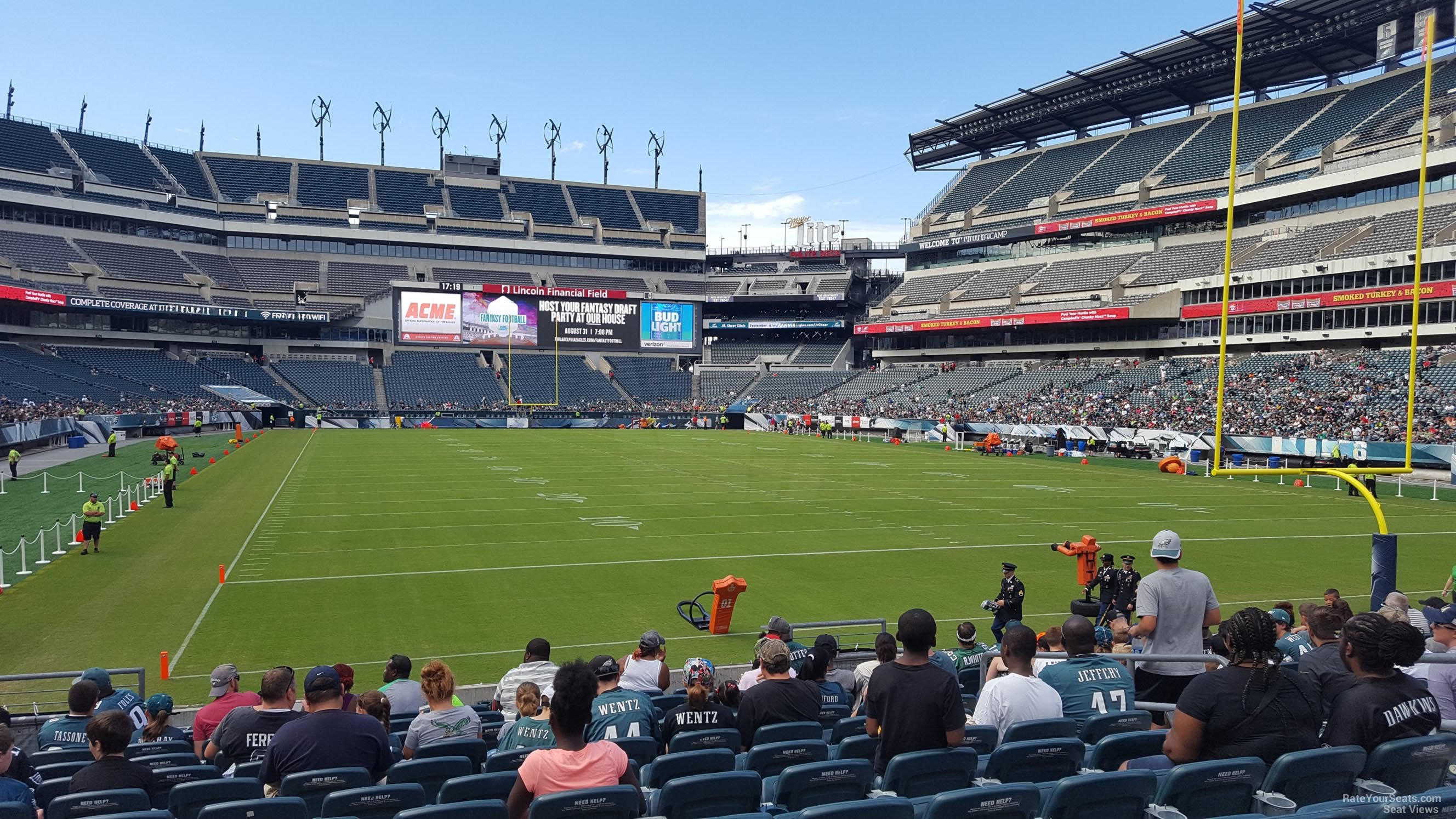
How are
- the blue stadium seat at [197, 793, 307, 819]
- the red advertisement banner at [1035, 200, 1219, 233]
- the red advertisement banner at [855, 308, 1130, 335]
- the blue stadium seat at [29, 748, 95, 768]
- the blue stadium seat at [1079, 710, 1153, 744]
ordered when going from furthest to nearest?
the red advertisement banner at [855, 308, 1130, 335], the red advertisement banner at [1035, 200, 1219, 233], the blue stadium seat at [29, 748, 95, 768], the blue stadium seat at [1079, 710, 1153, 744], the blue stadium seat at [197, 793, 307, 819]

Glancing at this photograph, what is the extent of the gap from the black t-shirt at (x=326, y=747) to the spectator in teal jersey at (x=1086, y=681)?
14.0 ft

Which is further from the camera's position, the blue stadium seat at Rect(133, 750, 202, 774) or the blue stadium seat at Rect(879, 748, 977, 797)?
the blue stadium seat at Rect(133, 750, 202, 774)

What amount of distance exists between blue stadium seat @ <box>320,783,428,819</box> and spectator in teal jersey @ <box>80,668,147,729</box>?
12.4 feet

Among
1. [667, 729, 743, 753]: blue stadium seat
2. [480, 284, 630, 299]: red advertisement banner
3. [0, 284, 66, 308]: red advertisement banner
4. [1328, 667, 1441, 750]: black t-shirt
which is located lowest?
[667, 729, 743, 753]: blue stadium seat

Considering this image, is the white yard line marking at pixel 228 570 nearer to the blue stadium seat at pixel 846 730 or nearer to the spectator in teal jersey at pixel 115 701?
the spectator in teal jersey at pixel 115 701

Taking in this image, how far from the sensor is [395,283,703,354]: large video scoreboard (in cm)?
8112

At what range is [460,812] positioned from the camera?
3.83 metres

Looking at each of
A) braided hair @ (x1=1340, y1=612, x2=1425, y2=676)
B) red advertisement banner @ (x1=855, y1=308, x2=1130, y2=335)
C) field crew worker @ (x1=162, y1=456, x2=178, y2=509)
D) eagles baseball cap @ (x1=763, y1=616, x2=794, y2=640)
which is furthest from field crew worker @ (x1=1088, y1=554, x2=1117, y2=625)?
red advertisement banner @ (x1=855, y1=308, x2=1130, y2=335)

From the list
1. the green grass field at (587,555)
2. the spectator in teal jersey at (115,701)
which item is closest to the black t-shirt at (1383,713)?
the spectator in teal jersey at (115,701)

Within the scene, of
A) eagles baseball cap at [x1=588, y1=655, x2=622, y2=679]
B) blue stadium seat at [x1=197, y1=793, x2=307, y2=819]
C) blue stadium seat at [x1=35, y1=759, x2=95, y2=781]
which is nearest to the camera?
blue stadium seat at [x1=197, y1=793, x2=307, y2=819]

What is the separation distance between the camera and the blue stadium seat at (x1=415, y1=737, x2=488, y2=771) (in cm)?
583

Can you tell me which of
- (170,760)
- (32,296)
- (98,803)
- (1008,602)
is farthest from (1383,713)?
(32,296)

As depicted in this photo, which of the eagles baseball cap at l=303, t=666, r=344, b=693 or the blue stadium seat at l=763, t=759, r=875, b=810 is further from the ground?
the eagles baseball cap at l=303, t=666, r=344, b=693

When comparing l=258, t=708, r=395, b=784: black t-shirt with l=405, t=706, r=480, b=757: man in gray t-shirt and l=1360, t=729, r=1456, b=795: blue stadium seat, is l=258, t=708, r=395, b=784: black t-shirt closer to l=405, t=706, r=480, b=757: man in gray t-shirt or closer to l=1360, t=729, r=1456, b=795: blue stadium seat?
l=405, t=706, r=480, b=757: man in gray t-shirt
